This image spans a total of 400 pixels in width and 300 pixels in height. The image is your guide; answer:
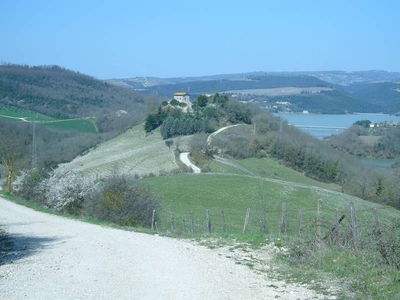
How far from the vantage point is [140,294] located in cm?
821

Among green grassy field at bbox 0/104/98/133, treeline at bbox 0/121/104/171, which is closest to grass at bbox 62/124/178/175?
treeline at bbox 0/121/104/171

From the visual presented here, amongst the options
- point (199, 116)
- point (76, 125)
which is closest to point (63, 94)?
point (76, 125)

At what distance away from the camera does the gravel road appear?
8242mm

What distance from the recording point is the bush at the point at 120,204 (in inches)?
843

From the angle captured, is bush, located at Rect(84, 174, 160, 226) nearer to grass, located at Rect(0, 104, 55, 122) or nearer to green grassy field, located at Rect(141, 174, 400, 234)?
green grassy field, located at Rect(141, 174, 400, 234)

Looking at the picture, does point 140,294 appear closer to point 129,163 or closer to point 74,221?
point 74,221

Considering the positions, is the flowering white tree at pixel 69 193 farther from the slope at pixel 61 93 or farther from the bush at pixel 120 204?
the slope at pixel 61 93

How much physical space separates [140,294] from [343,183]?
54.2 metres

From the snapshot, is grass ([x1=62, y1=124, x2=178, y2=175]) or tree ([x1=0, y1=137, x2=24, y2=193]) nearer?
tree ([x1=0, y1=137, x2=24, y2=193])

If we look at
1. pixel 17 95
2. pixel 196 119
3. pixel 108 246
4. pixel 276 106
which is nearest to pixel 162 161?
pixel 196 119

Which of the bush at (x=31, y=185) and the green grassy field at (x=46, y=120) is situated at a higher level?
the bush at (x=31, y=185)

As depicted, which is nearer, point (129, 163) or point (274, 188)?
point (274, 188)

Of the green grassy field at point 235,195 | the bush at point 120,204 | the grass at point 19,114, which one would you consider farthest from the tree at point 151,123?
the bush at point 120,204

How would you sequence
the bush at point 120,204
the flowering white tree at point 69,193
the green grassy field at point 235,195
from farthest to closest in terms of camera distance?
the green grassy field at point 235,195 < the flowering white tree at point 69,193 < the bush at point 120,204
